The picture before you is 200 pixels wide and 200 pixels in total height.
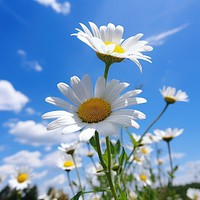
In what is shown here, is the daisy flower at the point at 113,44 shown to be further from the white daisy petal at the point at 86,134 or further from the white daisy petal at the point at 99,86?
the white daisy petal at the point at 86,134

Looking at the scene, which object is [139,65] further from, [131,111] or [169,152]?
[169,152]

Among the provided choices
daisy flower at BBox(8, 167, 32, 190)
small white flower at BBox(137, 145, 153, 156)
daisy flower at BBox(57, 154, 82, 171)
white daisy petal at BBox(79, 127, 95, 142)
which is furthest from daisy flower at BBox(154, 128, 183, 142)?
white daisy petal at BBox(79, 127, 95, 142)

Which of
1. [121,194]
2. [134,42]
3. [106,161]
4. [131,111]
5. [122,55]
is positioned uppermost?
[134,42]

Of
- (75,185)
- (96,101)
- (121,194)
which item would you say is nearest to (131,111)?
(96,101)

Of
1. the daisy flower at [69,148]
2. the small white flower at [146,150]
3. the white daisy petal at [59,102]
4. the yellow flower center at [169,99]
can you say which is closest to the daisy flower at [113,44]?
the white daisy petal at [59,102]

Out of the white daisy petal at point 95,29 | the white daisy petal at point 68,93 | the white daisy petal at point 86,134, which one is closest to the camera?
the white daisy petal at point 86,134

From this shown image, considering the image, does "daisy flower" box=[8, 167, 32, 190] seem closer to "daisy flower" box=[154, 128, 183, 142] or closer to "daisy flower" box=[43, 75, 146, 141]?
"daisy flower" box=[154, 128, 183, 142]
